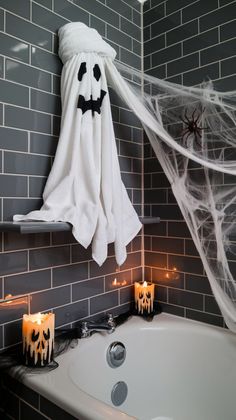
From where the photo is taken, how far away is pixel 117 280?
171 cm

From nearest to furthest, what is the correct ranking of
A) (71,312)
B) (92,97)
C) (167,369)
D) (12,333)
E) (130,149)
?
(12,333)
(92,97)
(71,312)
(167,369)
(130,149)

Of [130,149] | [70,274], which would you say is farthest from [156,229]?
[70,274]

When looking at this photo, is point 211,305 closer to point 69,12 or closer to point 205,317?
point 205,317

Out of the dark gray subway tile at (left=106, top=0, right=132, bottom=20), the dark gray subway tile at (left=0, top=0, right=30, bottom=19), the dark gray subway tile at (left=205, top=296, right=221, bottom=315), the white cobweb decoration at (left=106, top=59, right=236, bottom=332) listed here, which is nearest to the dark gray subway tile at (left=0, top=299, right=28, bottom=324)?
the white cobweb decoration at (left=106, top=59, right=236, bottom=332)

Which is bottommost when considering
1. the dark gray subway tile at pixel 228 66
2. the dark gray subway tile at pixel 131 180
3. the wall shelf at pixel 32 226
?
the wall shelf at pixel 32 226

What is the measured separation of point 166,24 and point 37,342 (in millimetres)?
1822

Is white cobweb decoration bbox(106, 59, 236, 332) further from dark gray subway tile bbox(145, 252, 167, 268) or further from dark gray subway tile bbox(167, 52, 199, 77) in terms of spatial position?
dark gray subway tile bbox(145, 252, 167, 268)

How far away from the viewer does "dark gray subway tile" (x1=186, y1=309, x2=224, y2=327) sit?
157cm

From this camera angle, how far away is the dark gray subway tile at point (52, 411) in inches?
37.3

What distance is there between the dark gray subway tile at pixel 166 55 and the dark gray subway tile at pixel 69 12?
0.48 meters

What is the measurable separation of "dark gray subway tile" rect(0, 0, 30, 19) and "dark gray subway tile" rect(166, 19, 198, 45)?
836mm

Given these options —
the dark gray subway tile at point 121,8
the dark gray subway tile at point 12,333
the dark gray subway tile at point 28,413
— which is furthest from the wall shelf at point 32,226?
the dark gray subway tile at point 121,8

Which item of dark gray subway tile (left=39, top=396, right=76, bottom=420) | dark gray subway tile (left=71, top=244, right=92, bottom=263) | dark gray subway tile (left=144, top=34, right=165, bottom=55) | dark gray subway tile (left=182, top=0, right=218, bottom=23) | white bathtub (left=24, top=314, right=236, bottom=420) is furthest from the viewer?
dark gray subway tile (left=144, top=34, right=165, bottom=55)

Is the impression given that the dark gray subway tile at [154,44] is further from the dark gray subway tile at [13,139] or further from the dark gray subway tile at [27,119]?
the dark gray subway tile at [13,139]
